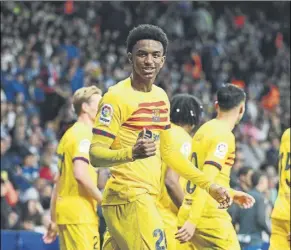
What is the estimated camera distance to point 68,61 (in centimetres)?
2209

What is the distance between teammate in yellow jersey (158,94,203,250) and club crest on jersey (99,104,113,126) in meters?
1.76

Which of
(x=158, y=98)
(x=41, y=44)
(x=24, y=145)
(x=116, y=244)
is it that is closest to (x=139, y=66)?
(x=158, y=98)

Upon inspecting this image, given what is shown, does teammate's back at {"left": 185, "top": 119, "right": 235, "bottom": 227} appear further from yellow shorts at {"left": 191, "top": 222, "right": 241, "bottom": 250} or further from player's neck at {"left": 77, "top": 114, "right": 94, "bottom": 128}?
player's neck at {"left": 77, "top": 114, "right": 94, "bottom": 128}

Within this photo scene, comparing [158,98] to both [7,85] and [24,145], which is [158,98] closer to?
[24,145]

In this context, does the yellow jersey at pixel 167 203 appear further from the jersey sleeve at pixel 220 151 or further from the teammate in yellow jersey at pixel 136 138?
the teammate in yellow jersey at pixel 136 138

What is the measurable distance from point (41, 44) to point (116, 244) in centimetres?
1484

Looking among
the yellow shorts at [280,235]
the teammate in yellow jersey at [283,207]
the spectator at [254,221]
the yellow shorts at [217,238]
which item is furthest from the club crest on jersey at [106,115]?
the spectator at [254,221]

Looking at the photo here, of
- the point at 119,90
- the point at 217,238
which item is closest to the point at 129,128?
the point at 119,90

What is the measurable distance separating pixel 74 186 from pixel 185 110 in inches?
49.4

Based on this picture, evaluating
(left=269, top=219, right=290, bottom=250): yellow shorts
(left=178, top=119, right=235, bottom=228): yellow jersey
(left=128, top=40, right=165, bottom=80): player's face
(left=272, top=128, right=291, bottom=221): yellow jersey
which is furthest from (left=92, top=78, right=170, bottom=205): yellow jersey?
(left=269, top=219, right=290, bottom=250): yellow shorts

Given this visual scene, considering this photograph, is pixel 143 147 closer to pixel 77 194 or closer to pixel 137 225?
pixel 137 225

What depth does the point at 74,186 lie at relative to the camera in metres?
9.28

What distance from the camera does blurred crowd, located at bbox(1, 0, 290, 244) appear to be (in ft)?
54.3

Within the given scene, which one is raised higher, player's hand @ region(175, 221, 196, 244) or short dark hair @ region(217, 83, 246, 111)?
short dark hair @ region(217, 83, 246, 111)
